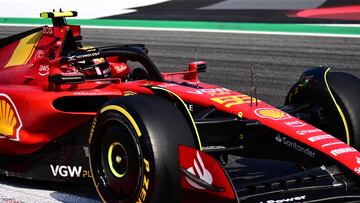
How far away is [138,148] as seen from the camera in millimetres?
4328

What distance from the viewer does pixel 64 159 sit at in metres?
5.50

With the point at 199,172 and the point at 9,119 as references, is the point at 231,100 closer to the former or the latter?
the point at 199,172

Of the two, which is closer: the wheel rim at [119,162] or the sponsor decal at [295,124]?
the wheel rim at [119,162]

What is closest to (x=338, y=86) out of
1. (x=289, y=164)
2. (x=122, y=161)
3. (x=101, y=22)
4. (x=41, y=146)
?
(x=289, y=164)

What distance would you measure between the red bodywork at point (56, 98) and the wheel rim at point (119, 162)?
768 mm

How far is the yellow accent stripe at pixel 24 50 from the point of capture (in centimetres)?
667

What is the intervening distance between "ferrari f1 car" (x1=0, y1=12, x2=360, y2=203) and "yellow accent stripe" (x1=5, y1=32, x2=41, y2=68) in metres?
0.01

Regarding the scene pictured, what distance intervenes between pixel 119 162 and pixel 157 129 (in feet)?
1.58

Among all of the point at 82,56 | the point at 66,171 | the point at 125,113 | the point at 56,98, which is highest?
the point at 82,56

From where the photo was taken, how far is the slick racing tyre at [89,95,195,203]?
4.20 m

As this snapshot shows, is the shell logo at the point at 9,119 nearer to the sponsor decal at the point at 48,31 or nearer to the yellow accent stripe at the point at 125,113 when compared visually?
the sponsor decal at the point at 48,31

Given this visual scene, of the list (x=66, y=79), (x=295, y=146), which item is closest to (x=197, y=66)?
(x=66, y=79)

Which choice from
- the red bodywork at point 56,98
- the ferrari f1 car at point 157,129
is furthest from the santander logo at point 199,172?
the red bodywork at point 56,98

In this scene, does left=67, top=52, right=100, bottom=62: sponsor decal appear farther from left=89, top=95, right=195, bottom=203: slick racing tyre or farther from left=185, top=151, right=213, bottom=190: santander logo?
left=185, top=151, right=213, bottom=190: santander logo
